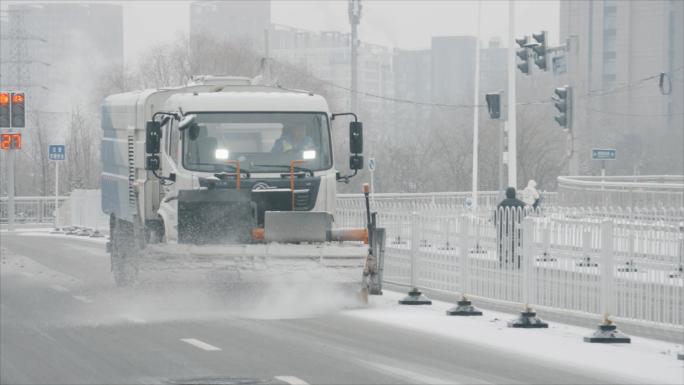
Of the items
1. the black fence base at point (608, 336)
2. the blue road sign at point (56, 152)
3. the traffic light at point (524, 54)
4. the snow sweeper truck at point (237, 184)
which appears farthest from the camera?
the blue road sign at point (56, 152)

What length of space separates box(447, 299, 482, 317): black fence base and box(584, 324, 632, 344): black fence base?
3.02 m

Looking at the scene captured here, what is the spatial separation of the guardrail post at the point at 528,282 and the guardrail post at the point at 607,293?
1237mm

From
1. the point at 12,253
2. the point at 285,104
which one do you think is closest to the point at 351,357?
the point at 285,104

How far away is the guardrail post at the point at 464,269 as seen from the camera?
18.5m

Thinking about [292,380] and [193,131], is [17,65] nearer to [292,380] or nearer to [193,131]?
[193,131]

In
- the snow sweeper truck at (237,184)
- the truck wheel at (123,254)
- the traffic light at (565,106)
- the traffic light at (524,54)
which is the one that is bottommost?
the truck wheel at (123,254)

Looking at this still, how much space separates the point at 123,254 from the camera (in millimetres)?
22891

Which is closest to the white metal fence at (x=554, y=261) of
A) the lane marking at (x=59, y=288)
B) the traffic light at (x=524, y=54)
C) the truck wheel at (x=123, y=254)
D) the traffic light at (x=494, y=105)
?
the truck wheel at (x=123, y=254)

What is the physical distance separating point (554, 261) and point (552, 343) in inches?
67.5

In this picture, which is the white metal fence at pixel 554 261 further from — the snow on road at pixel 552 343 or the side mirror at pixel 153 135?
the side mirror at pixel 153 135

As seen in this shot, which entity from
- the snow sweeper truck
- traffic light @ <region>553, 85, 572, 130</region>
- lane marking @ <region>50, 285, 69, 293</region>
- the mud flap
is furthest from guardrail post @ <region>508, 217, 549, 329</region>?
traffic light @ <region>553, 85, 572, 130</region>

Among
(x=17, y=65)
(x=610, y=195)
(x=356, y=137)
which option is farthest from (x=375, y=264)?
(x=17, y=65)

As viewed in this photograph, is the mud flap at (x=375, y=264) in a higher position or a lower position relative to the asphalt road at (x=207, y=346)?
higher

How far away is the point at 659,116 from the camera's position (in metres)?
138
